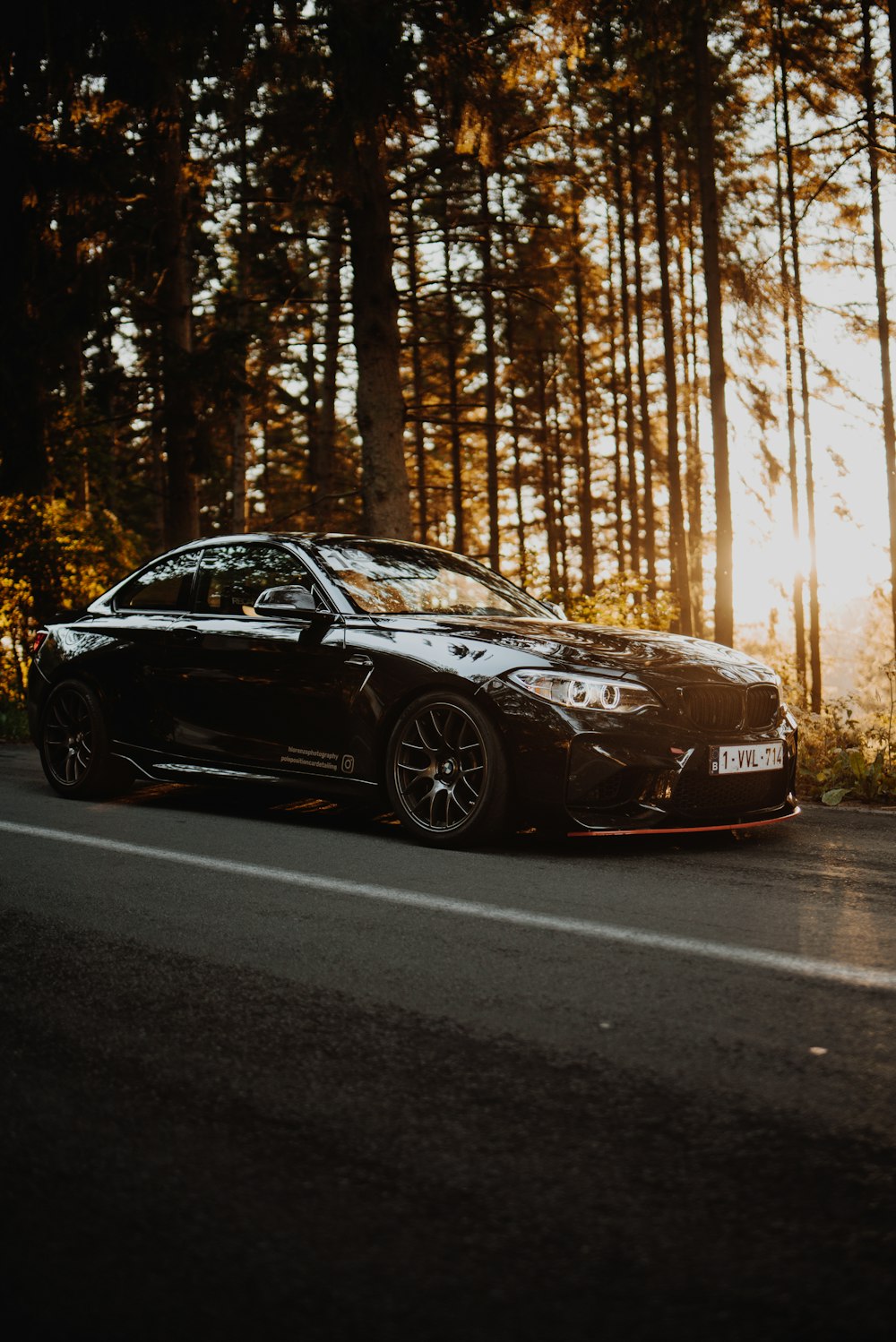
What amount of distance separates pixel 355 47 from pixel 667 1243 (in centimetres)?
1219

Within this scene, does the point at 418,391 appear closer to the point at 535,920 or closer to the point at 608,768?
the point at 608,768

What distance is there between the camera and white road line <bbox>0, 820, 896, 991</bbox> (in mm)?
3775

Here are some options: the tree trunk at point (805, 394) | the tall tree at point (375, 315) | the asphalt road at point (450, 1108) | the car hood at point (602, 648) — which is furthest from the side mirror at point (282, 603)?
the tree trunk at point (805, 394)

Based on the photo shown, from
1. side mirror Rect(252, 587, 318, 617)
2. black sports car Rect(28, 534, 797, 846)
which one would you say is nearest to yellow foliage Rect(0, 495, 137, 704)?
black sports car Rect(28, 534, 797, 846)

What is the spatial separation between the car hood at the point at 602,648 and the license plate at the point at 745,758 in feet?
1.13

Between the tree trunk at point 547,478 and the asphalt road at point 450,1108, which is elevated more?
the tree trunk at point 547,478

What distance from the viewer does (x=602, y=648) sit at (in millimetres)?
6117

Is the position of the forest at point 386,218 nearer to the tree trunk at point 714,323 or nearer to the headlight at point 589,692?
the tree trunk at point 714,323

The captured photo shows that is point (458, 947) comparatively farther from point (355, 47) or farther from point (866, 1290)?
point (355, 47)

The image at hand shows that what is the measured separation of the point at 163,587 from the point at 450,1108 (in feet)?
18.6

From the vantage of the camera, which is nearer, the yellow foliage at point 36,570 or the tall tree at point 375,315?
the tall tree at point 375,315

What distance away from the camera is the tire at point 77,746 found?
7.83 meters

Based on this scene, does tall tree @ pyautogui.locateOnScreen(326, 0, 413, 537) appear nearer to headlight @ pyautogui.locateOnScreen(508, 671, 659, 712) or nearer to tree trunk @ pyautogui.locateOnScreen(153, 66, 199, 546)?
tree trunk @ pyautogui.locateOnScreen(153, 66, 199, 546)

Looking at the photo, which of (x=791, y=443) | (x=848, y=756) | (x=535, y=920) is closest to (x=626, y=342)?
(x=791, y=443)
